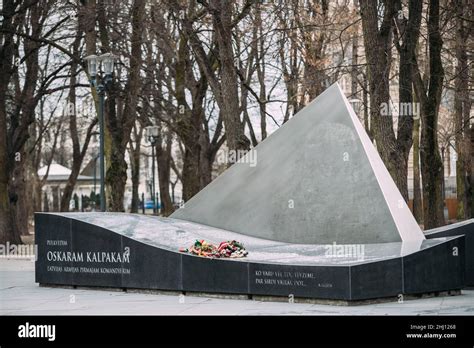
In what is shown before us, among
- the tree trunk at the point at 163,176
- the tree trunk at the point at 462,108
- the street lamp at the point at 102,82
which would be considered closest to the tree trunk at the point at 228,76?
the street lamp at the point at 102,82

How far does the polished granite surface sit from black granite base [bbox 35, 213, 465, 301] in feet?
0.06

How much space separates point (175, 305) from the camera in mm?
11234

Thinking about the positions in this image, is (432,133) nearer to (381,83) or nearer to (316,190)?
(381,83)

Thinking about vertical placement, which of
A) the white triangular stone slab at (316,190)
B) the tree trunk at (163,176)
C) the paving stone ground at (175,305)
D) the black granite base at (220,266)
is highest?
the tree trunk at (163,176)

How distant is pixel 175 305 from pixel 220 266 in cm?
100

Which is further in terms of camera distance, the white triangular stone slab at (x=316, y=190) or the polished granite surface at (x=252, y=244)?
the white triangular stone slab at (x=316, y=190)

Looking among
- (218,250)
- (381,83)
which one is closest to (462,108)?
(381,83)

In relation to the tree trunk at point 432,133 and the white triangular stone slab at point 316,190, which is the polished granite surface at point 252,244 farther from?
the tree trunk at point 432,133

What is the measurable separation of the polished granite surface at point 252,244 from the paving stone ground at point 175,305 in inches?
26.6

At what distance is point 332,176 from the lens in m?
12.8

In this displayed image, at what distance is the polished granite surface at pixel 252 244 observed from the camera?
11.5 m

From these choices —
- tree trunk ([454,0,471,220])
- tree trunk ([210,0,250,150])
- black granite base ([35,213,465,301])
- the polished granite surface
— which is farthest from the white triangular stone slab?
tree trunk ([210,0,250,150])

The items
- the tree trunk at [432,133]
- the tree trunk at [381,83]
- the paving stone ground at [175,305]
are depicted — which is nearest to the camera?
the paving stone ground at [175,305]
